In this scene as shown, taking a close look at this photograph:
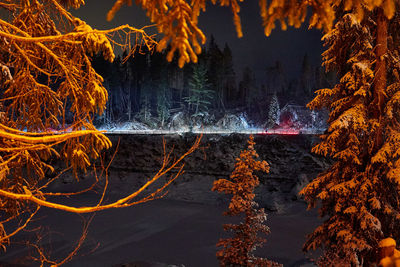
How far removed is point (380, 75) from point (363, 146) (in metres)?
2.05

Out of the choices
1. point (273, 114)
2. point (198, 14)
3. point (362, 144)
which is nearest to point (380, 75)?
point (362, 144)

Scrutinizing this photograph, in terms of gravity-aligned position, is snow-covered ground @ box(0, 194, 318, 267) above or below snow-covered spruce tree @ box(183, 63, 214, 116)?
below

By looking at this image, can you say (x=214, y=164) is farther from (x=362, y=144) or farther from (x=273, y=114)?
(x=362, y=144)

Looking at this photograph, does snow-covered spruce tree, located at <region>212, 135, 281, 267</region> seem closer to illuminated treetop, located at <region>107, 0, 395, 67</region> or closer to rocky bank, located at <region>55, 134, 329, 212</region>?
illuminated treetop, located at <region>107, 0, 395, 67</region>

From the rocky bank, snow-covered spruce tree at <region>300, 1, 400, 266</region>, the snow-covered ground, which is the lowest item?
the snow-covered ground

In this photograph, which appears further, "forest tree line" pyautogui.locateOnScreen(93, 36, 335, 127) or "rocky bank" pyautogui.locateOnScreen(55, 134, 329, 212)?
"forest tree line" pyautogui.locateOnScreen(93, 36, 335, 127)

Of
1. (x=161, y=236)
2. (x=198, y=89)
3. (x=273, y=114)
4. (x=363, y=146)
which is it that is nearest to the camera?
(x=363, y=146)

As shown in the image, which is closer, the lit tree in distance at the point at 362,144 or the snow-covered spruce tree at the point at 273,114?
the lit tree in distance at the point at 362,144

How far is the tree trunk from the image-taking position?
680cm

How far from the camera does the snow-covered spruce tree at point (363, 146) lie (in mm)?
6430

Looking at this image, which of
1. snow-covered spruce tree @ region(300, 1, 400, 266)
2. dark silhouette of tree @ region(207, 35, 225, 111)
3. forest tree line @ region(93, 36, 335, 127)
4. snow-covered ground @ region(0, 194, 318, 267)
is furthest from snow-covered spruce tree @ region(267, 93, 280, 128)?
snow-covered spruce tree @ region(300, 1, 400, 266)

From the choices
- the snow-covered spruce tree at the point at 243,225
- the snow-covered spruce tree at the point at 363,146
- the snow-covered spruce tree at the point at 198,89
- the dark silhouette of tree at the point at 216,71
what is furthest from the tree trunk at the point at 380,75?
the dark silhouette of tree at the point at 216,71

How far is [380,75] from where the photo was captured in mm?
6824

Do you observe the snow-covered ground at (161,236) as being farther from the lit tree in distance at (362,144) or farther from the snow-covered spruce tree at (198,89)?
the snow-covered spruce tree at (198,89)
